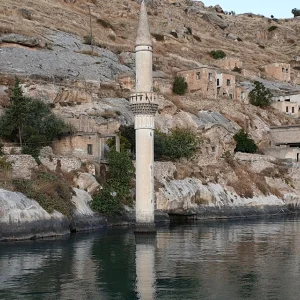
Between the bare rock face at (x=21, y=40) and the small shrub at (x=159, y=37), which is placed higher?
the small shrub at (x=159, y=37)

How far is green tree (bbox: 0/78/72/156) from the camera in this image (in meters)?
46.9

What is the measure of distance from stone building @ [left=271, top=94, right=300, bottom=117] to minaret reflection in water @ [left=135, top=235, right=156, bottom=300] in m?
44.3

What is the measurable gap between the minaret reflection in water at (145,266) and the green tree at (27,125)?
11781 mm

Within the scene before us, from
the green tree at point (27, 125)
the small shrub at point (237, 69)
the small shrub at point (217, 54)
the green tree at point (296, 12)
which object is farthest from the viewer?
the green tree at point (296, 12)

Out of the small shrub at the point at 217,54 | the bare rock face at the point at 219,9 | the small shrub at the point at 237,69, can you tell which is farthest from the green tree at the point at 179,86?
the bare rock face at the point at 219,9

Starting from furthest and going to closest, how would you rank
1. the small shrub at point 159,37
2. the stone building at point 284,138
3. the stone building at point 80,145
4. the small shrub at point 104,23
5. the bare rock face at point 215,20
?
the bare rock face at point 215,20, the small shrub at point 159,37, the small shrub at point 104,23, the stone building at point 284,138, the stone building at point 80,145

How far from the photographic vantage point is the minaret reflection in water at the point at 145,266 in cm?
2394

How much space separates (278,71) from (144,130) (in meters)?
61.1

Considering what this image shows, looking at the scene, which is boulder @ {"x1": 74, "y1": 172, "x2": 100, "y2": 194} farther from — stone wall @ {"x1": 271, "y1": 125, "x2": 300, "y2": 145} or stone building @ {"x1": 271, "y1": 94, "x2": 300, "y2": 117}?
stone building @ {"x1": 271, "y1": 94, "x2": 300, "y2": 117}

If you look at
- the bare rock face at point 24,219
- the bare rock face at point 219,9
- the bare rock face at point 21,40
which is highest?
the bare rock face at point 219,9

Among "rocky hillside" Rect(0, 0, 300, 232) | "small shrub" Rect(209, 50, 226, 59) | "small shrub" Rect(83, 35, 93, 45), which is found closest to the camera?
"rocky hillside" Rect(0, 0, 300, 232)

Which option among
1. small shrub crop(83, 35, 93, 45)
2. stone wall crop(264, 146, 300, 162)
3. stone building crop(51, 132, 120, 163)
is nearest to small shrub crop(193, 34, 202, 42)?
small shrub crop(83, 35, 93, 45)

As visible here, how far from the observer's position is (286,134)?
232 feet

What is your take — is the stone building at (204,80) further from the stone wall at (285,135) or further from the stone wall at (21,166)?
the stone wall at (21,166)
